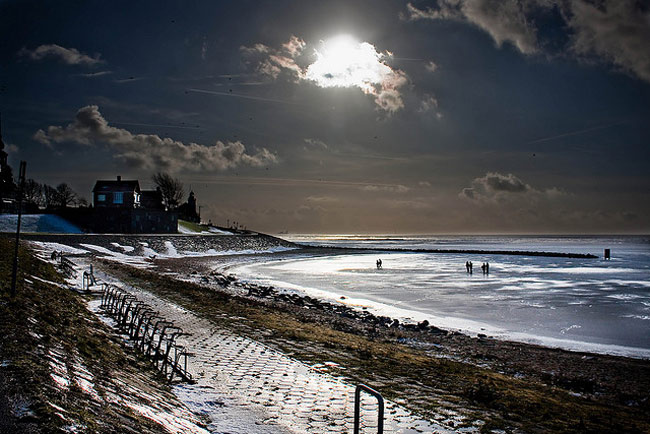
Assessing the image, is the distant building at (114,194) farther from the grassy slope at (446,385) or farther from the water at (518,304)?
the grassy slope at (446,385)

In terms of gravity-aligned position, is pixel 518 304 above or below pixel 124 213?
below

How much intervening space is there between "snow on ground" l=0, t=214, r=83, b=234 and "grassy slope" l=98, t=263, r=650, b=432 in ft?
203

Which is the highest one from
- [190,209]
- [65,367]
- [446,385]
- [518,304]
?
[190,209]

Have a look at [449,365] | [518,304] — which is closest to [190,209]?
[518,304]

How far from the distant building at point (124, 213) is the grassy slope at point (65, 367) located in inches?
2576

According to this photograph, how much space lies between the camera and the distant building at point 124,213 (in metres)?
71.9

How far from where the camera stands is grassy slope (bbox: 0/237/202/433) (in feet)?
16.6

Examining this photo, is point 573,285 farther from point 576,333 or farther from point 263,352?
point 263,352

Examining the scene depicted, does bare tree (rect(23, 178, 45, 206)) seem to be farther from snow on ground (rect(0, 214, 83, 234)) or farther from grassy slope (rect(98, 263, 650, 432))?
grassy slope (rect(98, 263, 650, 432))

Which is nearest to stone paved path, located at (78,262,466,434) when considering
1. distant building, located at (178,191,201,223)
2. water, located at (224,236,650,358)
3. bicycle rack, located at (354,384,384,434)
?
bicycle rack, located at (354,384,384,434)

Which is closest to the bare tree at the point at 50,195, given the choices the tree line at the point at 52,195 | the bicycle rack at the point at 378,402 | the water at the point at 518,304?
the tree line at the point at 52,195

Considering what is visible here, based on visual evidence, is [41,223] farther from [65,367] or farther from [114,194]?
[65,367]

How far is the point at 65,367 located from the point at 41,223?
239 ft

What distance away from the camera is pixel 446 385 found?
990 cm
